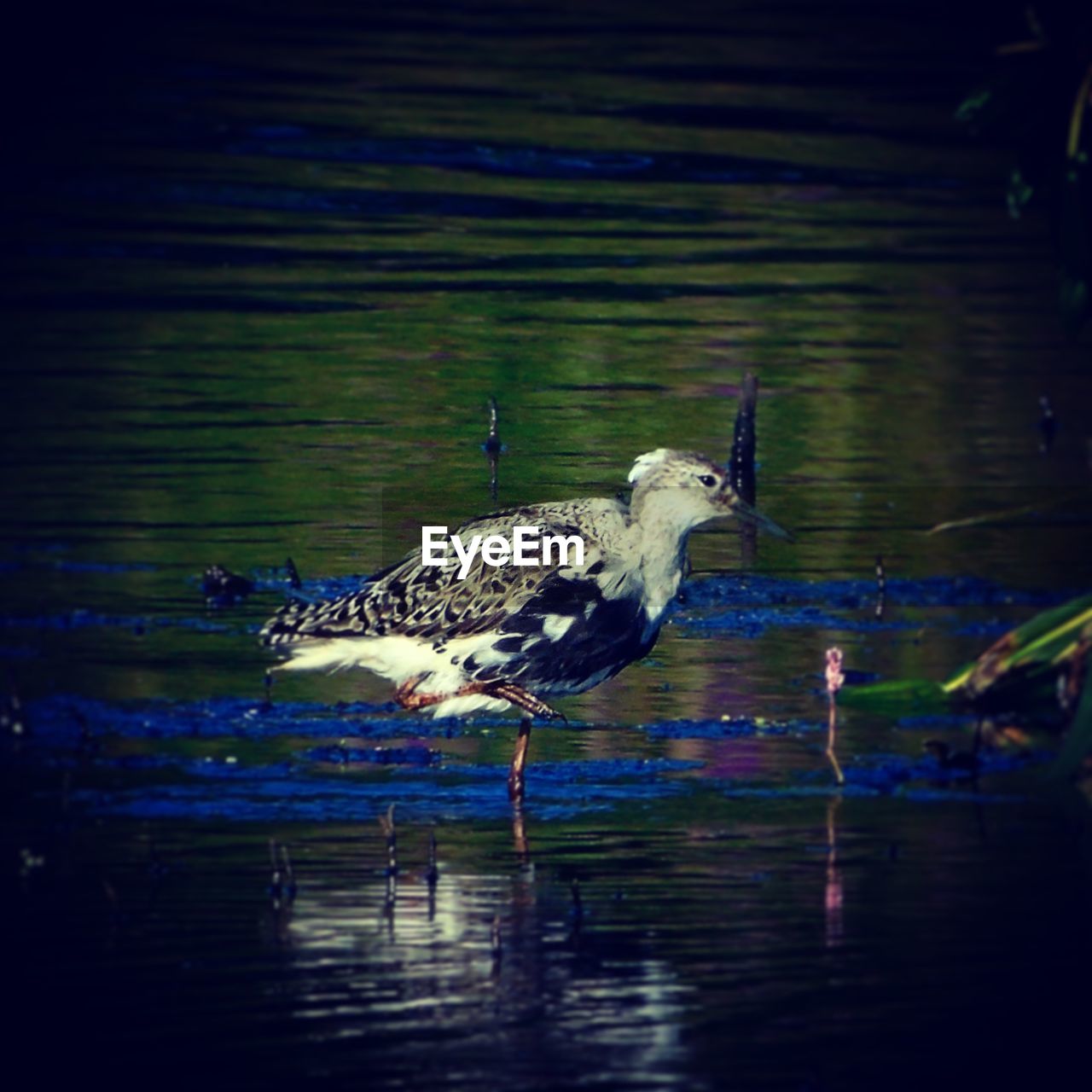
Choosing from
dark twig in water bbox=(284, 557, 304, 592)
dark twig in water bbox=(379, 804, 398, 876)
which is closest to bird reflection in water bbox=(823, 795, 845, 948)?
dark twig in water bbox=(379, 804, 398, 876)

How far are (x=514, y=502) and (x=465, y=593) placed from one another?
12.4 feet

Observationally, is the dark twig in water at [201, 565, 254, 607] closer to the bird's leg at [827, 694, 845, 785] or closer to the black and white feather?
the black and white feather


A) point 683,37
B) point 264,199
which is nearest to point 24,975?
point 264,199

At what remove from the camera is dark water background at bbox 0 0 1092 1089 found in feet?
28.6

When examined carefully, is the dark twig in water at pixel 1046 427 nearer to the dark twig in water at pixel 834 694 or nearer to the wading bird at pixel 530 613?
the wading bird at pixel 530 613

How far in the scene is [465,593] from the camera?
38.8 ft

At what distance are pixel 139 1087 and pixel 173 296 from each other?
13.8 meters

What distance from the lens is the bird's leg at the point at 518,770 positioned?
10.7 meters

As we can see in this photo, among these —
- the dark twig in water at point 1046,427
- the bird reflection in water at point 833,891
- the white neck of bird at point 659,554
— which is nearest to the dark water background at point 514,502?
the bird reflection in water at point 833,891

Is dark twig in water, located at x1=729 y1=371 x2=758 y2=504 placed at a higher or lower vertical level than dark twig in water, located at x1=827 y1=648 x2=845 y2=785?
higher

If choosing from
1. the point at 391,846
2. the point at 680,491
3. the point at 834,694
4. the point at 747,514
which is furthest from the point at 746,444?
the point at 391,846

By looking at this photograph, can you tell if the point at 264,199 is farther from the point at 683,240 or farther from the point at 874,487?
the point at 874,487

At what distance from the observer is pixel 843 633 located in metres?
13.0

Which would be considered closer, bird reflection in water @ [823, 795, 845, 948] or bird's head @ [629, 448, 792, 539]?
bird reflection in water @ [823, 795, 845, 948]
